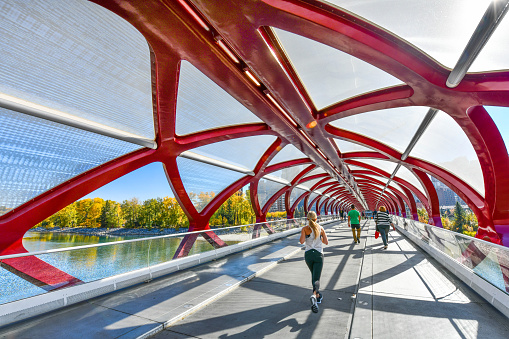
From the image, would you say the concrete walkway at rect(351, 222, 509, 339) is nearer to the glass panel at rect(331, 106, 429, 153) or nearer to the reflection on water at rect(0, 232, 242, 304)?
the reflection on water at rect(0, 232, 242, 304)

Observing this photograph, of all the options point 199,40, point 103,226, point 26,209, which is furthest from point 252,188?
point 103,226

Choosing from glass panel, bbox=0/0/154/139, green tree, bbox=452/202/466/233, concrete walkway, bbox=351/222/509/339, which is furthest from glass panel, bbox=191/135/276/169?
green tree, bbox=452/202/466/233

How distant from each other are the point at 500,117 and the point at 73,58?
11.7m

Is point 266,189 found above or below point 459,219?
above

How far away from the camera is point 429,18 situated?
176 inches

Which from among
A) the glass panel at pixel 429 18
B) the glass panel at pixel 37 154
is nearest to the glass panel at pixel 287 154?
the glass panel at pixel 37 154

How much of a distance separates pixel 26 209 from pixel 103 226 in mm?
82773

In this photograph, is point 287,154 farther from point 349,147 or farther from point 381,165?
point 381,165

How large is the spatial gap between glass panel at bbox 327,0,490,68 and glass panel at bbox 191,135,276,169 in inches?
355

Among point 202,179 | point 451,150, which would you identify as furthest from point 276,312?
point 202,179

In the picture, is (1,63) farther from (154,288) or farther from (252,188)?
(252,188)

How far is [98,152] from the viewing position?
8758 millimetres

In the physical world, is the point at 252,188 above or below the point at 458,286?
above

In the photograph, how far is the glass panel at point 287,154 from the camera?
16406mm
